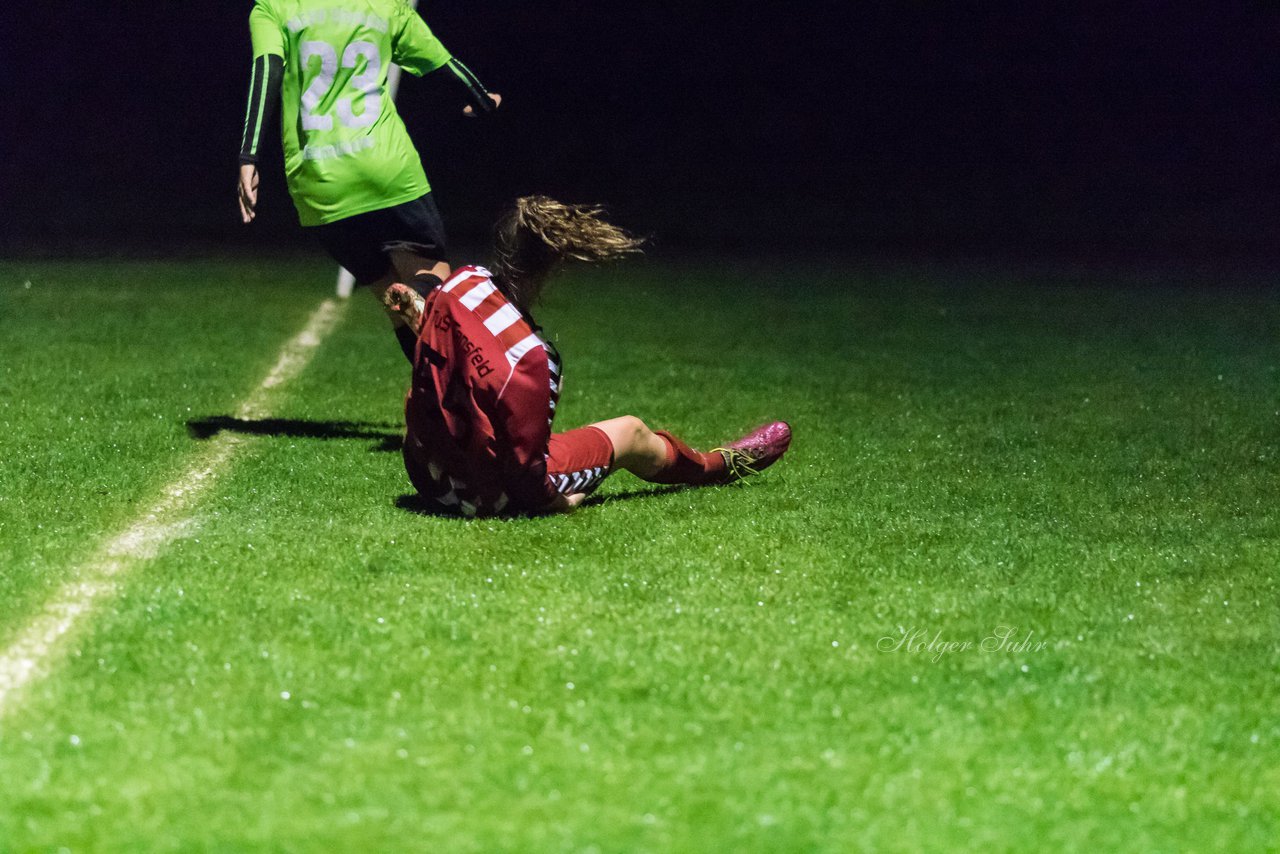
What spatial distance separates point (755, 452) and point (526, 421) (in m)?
1.28

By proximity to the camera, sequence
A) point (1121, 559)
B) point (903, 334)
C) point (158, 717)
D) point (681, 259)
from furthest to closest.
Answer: point (681, 259) < point (903, 334) < point (1121, 559) < point (158, 717)

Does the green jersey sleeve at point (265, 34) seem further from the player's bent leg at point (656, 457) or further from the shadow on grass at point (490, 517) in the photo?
the player's bent leg at point (656, 457)

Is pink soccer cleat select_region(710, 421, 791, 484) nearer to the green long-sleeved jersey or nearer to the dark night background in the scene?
the green long-sleeved jersey

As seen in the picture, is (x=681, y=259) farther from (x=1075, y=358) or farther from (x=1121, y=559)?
(x=1121, y=559)

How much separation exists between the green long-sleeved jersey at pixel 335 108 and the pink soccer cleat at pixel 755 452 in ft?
6.55

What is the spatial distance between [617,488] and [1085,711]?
262 cm

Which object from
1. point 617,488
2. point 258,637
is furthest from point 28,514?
point 617,488

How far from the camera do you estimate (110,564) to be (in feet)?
15.9

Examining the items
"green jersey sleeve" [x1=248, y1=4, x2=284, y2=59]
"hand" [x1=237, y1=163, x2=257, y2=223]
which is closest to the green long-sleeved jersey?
"green jersey sleeve" [x1=248, y1=4, x2=284, y2=59]

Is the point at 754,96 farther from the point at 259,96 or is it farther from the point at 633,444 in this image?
the point at 633,444

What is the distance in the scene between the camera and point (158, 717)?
3.64 m

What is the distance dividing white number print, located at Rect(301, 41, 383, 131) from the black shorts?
0.41m

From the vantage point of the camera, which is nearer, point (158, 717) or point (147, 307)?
point (158, 717)

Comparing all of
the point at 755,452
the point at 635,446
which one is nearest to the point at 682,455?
the point at 635,446
